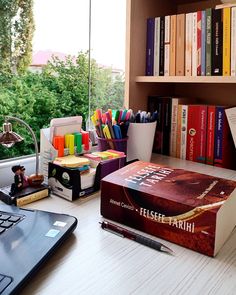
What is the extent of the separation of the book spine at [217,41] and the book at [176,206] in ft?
1.53

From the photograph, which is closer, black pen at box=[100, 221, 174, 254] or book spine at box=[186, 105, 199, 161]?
black pen at box=[100, 221, 174, 254]

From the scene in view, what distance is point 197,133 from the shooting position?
1.13m

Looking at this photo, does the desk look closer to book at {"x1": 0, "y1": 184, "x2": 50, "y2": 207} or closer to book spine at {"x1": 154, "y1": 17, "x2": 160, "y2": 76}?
book at {"x1": 0, "y1": 184, "x2": 50, "y2": 207}

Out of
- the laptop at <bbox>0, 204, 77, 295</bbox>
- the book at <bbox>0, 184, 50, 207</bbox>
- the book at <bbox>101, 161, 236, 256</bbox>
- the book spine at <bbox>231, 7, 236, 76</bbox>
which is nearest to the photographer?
the laptop at <bbox>0, 204, 77, 295</bbox>

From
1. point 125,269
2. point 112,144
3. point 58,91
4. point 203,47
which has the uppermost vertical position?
point 203,47

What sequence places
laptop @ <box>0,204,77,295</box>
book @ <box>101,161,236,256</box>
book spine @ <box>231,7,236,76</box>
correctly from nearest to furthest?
laptop @ <box>0,204,77,295</box> < book @ <box>101,161,236,256</box> < book spine @ <box>231,7,236,76</box>

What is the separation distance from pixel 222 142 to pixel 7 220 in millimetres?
765

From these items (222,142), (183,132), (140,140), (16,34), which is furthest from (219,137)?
(16,34)

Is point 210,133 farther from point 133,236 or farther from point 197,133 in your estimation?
point 133,236

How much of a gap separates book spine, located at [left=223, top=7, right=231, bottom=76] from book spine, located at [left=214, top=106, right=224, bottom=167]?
0.14 metres

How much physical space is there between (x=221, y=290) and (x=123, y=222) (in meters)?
0.25

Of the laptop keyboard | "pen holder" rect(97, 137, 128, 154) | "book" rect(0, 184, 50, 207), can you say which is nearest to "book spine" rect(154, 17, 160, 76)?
"pen holder" rect(97, 137, 128, 154)

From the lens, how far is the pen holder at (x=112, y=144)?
3.27 feet

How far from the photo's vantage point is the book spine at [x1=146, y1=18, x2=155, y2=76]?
118 cm
